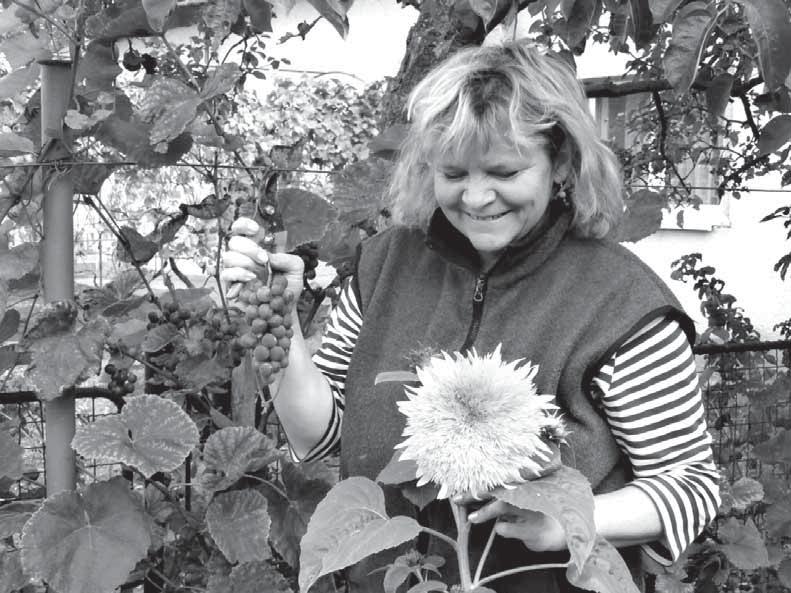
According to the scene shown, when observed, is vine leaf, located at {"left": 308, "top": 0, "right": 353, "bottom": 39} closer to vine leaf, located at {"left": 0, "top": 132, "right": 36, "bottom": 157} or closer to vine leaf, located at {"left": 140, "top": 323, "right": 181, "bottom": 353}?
vine leaf, located at {"left": 0, "top": 132, "right": 36, "bottom": 157}

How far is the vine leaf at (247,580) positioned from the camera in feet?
5.14

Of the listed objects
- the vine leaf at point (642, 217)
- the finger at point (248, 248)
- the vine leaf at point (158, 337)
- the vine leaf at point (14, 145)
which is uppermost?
the vine leaf at point (14, 145)

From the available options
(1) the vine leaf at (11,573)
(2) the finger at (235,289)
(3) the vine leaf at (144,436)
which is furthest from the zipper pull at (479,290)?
(1) the vine leaf at (11,573)

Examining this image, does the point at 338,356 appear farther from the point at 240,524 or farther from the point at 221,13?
the point at 221,13

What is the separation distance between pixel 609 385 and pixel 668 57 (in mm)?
485

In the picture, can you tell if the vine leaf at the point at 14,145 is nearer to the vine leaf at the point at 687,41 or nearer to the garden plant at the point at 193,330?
the garden plant at the point at 193,330

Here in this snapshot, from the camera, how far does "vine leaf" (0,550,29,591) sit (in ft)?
5.08

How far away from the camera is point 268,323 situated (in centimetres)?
136

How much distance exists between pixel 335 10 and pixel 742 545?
1.89m

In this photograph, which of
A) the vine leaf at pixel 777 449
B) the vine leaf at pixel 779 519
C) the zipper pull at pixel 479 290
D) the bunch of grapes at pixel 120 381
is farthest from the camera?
the vine leaf at pixel 777 449

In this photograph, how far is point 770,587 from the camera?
132 inches

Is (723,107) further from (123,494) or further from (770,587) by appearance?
(770,587)

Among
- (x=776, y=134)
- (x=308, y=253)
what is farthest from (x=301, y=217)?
(x=776, y=134)

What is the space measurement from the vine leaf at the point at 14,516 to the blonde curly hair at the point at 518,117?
0.80m
